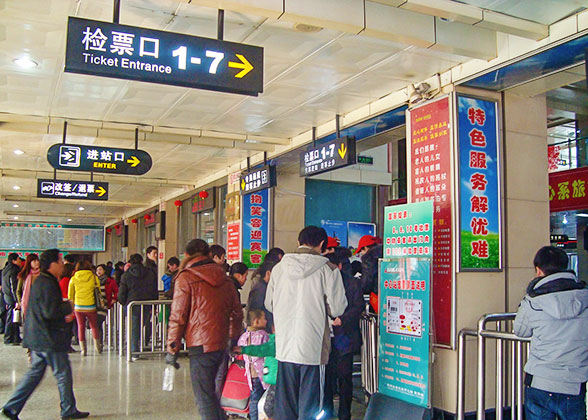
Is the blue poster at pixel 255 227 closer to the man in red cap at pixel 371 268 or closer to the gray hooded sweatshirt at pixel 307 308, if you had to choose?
the man in red cap at pixel 371 268

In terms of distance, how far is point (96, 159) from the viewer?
7.87 meters

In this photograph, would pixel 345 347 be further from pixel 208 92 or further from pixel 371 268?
pixel 208 92

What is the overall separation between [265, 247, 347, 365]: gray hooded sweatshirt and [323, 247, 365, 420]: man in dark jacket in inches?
29.6

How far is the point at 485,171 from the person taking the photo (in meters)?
5.66

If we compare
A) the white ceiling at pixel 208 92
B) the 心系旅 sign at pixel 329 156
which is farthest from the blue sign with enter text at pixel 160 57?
the 心系旅 sign at pixel 329 156

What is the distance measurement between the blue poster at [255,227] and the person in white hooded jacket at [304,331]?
247 inches

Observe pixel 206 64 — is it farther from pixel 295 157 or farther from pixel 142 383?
pixel 295 157

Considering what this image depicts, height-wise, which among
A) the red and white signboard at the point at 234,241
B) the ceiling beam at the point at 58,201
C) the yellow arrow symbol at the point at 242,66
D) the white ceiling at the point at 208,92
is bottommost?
the red and white signboard at the point at 234,241

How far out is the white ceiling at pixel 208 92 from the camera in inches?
192

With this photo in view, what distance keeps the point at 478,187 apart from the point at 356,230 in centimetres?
631

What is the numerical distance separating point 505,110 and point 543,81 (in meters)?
0.46

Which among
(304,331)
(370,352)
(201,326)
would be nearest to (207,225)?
(370,352)

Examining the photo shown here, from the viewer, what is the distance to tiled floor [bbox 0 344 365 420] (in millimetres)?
5504

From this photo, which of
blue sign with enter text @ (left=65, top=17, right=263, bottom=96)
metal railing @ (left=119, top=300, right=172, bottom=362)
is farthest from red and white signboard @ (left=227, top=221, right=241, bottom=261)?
blue sign with enter text @ (left=65, top=17, right=263, bottom=96)
